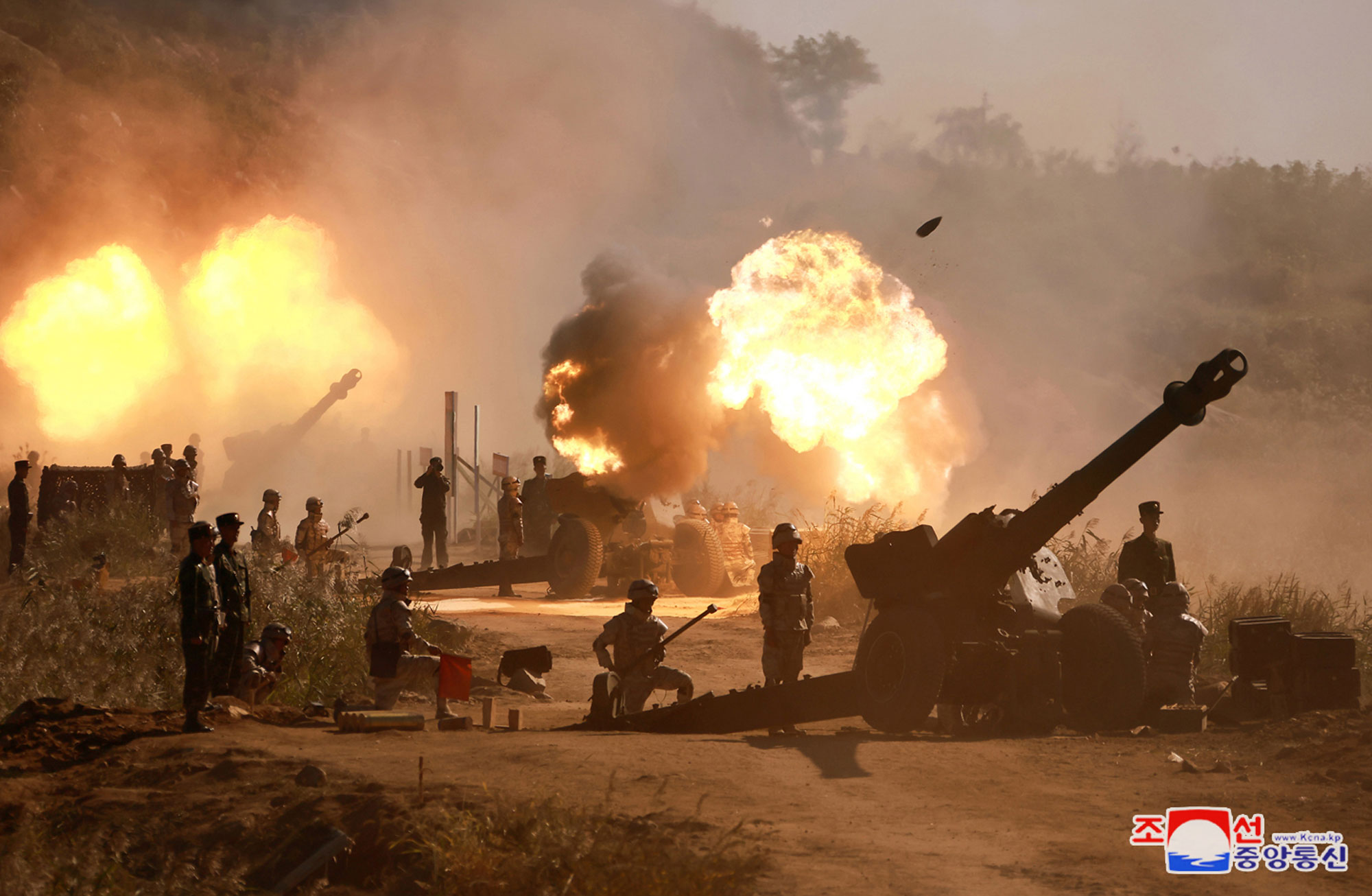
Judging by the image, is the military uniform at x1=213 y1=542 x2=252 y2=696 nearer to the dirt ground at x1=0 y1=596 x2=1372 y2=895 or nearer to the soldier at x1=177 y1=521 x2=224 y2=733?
the soldier at x1=177 y1=521 x2=224 y2=733

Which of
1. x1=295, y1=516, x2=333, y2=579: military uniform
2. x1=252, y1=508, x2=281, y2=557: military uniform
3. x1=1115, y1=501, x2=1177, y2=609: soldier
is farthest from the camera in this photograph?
x1=295, y1=516, x2=333, y2=579: military uniform

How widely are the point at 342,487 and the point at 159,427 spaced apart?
10555mm

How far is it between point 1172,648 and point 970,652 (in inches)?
86.3

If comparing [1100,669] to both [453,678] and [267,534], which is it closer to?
[453,678]

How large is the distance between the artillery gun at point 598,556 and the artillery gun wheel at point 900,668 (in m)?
10.5

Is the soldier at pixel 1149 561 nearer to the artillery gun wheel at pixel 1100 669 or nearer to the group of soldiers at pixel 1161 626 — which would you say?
the group of soldiers at pixel 1161 626

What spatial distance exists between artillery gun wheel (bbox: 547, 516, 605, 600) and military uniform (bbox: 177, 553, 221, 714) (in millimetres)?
11305

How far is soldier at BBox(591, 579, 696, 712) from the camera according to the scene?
10.2 metres

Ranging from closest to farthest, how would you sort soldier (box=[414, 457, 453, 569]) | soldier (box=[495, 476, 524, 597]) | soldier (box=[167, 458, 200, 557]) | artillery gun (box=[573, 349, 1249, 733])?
artillery gun (box=[573, 349, 1249, 733]) < soldier (box=[167, 458, 200, 557]) < soldier (box=[414, 457, 453, 569]) < soldier (box=[495, 476, 524, 597])

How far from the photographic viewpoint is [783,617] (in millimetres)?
10461

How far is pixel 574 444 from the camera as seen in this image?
2117 centimetres

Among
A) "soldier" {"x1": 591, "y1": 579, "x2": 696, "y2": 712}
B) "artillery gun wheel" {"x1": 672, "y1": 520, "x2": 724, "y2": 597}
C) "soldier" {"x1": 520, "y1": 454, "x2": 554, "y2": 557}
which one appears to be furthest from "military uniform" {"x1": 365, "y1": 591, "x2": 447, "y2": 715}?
"soldier" {"x1": 520, "y1": 454, "x2": 554, "y2": 557}

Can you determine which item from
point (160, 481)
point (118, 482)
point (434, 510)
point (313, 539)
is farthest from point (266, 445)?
point (313, 539)

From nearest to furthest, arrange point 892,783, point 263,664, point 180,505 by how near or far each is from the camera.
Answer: point 892,783, point 263,664, point 180,505
